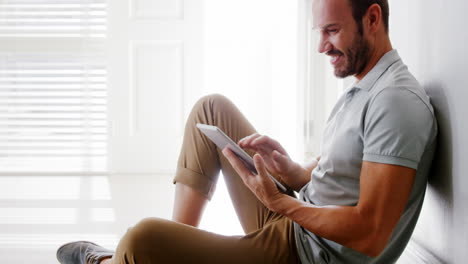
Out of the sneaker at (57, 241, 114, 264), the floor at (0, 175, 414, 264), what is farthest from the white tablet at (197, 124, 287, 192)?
the floor at (0, 175, 414, 264)

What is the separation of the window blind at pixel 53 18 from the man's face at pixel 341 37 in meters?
3.04

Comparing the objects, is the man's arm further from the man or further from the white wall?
the white wall

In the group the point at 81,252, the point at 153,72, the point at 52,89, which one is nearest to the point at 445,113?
the point at 81,252

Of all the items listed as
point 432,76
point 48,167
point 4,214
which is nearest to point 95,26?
point 48,167

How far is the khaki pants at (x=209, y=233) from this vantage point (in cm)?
109

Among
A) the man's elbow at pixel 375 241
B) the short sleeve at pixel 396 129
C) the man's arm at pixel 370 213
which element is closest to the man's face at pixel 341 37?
the short sleeve at pixel 396 129

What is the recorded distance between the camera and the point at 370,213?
0.99 metres

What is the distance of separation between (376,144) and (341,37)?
29cm

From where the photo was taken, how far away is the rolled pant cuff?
145 centimetres

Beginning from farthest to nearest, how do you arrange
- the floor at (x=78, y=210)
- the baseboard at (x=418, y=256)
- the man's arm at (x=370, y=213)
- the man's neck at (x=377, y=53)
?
the floor at (x=78, y=210) → the baseboard at (x=418, y=256) → the man's neck at (x=377, y=53) → the man's arm at (x=370, y=213)

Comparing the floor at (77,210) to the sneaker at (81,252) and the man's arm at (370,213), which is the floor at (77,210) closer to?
the sneaker at (81,252)

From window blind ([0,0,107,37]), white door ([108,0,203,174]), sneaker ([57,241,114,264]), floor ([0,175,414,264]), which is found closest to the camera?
sneaker ([57,241,114,264])

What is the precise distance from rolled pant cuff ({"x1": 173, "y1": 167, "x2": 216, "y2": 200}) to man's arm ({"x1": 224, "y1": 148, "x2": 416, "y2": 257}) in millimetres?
413

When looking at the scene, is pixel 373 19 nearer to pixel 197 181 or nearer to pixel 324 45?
pixel 324 45
